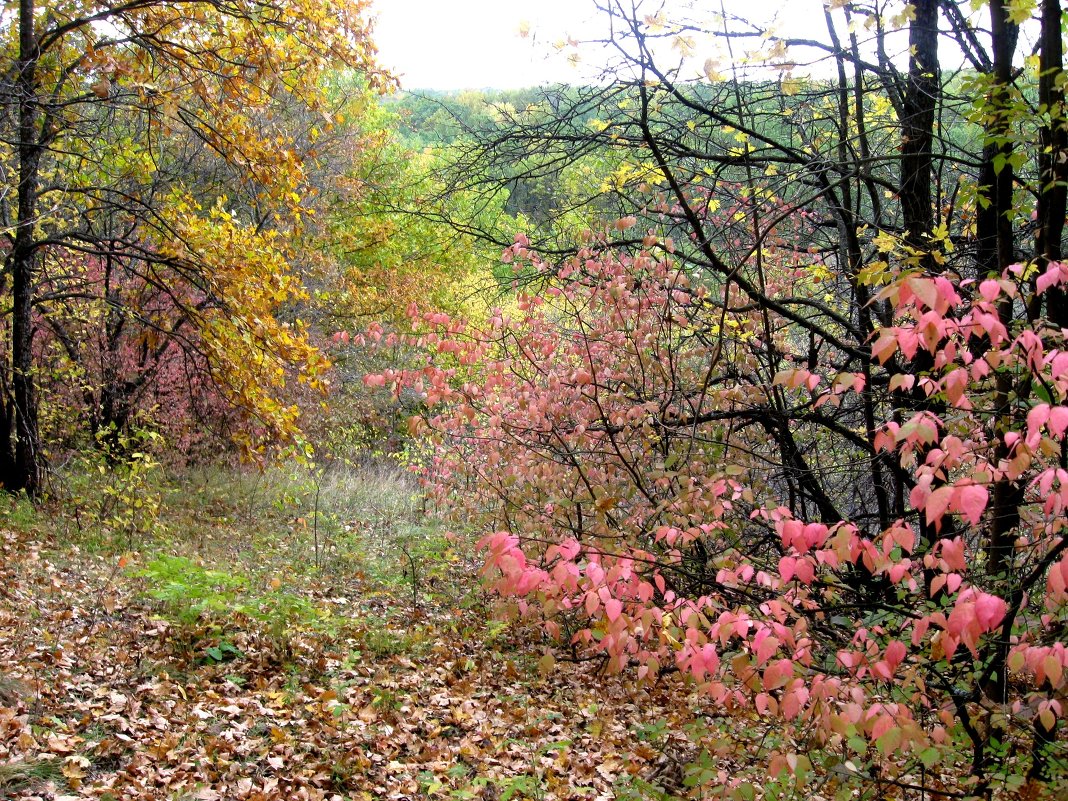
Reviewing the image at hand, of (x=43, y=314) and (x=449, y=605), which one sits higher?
(x=43, y=314)

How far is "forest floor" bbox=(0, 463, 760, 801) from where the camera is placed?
433 centimetres

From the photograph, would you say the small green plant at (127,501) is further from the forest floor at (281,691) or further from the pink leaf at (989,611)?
the pink leaf at (989,611)

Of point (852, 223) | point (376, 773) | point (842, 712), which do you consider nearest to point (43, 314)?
point (376, 773)

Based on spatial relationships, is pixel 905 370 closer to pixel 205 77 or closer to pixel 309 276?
pixel 205 77

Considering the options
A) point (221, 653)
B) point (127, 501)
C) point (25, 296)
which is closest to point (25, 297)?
point (25, 296)

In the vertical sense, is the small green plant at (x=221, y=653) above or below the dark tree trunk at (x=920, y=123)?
below

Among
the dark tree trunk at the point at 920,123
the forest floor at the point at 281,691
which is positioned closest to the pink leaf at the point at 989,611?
the forest floor at the point at 281,691

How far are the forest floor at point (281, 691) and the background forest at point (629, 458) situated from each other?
0.04m

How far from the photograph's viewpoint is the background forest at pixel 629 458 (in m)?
3.54

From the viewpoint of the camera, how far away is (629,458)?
6.09m

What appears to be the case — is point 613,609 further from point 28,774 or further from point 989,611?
point 28,774

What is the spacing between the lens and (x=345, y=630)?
7070 mm

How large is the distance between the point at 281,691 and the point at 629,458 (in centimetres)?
288

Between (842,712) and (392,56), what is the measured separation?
8.51 metres
